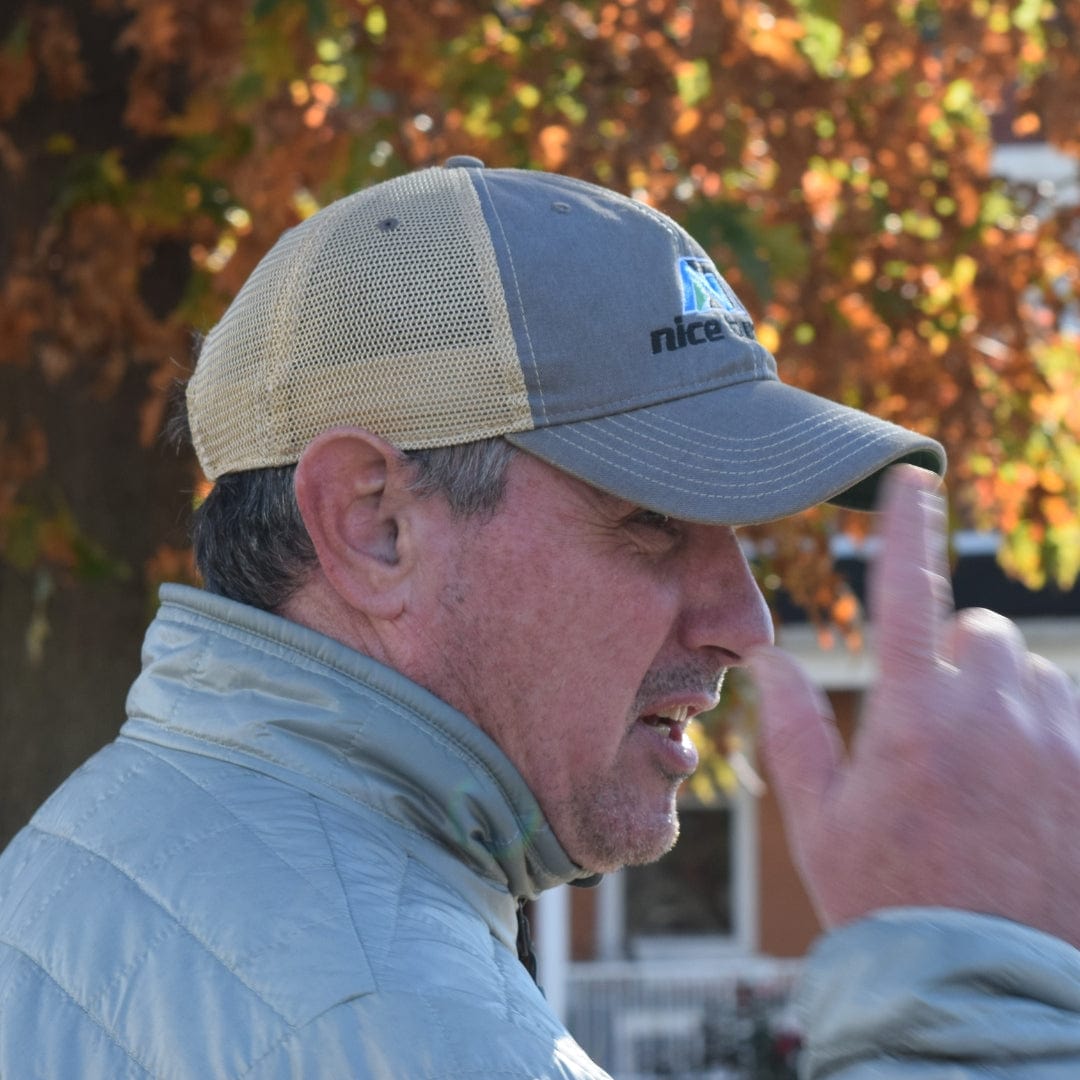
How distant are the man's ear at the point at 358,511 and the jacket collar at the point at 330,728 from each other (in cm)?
13

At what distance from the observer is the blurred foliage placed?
440cm

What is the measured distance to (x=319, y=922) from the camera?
1326mm

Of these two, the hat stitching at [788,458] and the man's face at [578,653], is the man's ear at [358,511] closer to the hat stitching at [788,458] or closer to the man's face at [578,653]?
the man's face at [578,653]

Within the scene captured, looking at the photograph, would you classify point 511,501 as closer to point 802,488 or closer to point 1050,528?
point 802,488

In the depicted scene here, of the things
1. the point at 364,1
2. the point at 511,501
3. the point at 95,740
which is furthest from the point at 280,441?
the point at 364,1

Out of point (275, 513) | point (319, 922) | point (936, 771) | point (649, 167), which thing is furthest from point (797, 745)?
point (649, 167)

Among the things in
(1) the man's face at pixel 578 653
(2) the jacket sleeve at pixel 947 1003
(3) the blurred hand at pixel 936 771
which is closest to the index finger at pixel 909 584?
(3) the blurred hand at pixel 936 771

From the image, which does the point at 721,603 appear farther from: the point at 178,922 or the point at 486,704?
the point at 178,922

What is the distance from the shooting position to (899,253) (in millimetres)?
5141

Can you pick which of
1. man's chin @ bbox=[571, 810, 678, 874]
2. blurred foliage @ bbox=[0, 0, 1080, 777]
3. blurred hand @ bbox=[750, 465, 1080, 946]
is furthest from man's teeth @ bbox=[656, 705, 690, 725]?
blurred foliage @ bbox=[0, 0, 1080, 777]

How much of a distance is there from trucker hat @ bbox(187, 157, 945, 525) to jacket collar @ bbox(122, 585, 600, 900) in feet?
0.77

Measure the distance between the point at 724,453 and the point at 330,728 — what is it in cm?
52

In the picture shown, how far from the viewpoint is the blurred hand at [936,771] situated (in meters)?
1.17

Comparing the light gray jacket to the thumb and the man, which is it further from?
the thumb
